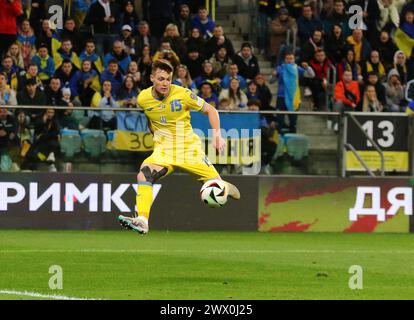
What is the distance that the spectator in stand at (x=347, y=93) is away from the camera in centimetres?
2314

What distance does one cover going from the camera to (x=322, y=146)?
67.7ft

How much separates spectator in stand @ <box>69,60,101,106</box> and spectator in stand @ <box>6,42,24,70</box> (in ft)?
3.31

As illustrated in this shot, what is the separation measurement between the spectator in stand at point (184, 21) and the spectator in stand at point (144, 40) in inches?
26.2

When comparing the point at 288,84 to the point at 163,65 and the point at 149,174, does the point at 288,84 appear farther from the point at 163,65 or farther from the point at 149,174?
the point at 163,65

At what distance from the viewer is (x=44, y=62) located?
22.9 meters

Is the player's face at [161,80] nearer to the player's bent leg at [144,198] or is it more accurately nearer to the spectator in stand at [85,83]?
the player's bent leg at [144,198]

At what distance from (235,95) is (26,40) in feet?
14.1

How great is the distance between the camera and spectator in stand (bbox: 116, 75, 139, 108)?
21578 millimetres

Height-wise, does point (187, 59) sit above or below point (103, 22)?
below

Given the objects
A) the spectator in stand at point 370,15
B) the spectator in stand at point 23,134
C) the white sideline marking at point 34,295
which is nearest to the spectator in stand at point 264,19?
the spectator in stand at point 370,15

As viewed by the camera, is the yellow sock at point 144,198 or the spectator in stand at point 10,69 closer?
the yellow sock at point 144,198

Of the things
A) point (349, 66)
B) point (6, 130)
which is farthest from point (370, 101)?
point (6, 130)
